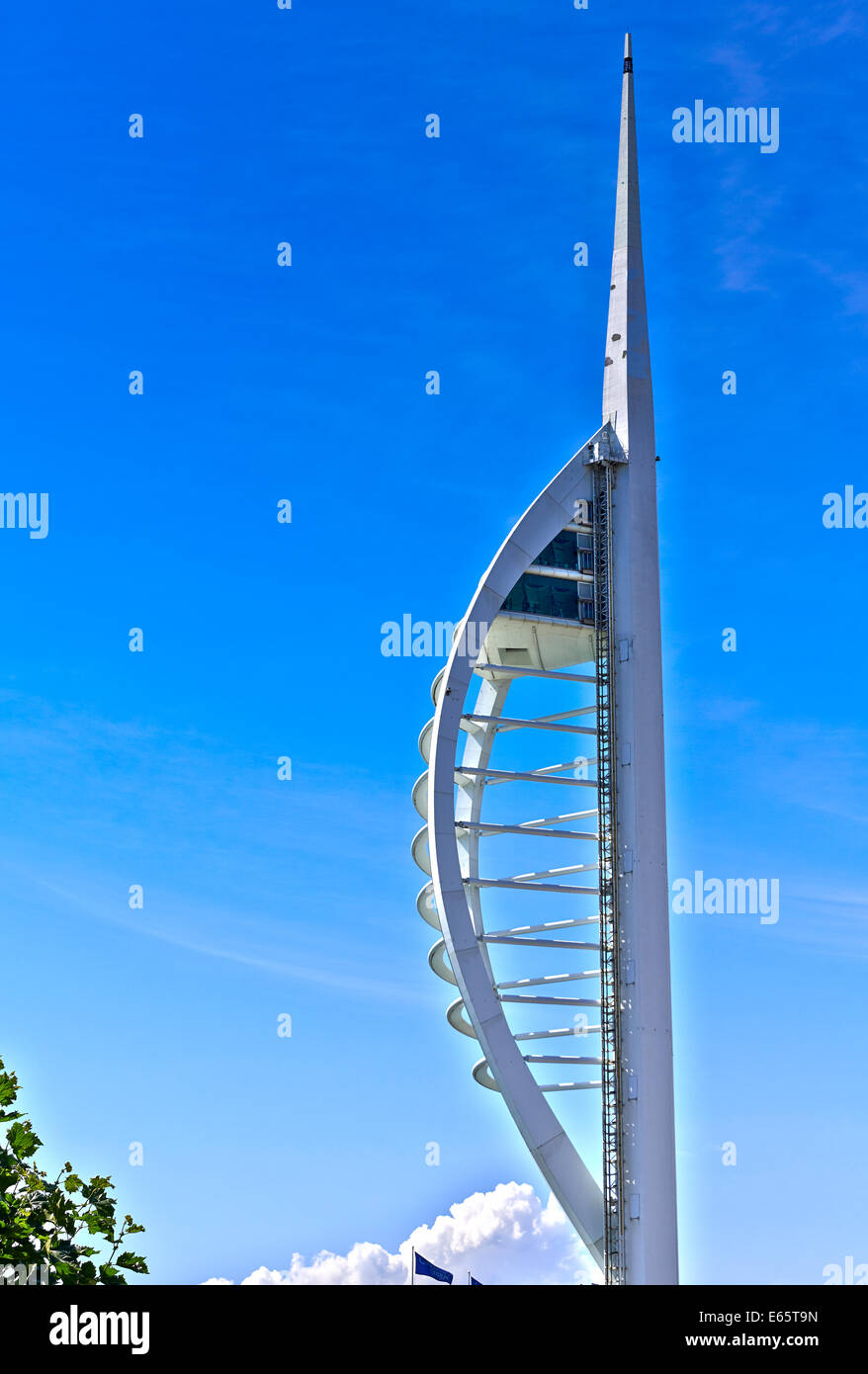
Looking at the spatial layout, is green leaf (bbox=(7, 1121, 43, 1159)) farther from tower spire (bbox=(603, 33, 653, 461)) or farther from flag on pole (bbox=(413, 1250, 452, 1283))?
tower spire (bbox=(603, 33, 653, 461))

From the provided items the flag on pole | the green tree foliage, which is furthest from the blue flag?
the green tree foliage

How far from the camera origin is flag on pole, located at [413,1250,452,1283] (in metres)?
51.7

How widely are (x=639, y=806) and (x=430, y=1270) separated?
18753mm

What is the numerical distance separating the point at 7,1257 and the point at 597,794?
40369mm

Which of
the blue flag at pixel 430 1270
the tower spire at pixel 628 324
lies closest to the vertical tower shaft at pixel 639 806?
the tower spire at pixel 628 324

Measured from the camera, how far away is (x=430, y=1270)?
51844 mm

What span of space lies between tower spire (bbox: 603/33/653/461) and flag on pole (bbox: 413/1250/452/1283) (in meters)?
32.0

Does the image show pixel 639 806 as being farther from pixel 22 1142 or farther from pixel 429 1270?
pixel 22 1142

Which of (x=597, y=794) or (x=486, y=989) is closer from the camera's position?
(x=486, y=989)

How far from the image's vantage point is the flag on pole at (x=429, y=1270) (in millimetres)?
51688

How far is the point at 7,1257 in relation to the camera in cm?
2433

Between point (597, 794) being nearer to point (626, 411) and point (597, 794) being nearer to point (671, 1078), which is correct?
point (671, 1078)
